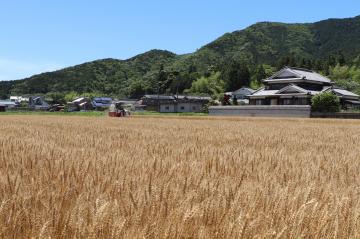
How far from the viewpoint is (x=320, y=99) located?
52781 millimetres

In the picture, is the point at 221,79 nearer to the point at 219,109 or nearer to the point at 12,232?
the point at 219,109

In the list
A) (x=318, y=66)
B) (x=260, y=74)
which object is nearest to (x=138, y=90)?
(x=260, y=74)

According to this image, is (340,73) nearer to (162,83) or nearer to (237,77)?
(237,77)

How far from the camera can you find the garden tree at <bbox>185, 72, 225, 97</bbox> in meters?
126

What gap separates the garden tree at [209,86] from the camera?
126 m

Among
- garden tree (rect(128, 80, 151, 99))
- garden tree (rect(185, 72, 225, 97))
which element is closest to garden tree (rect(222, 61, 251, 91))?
garden tree (rect(185, 72, 225, 97))

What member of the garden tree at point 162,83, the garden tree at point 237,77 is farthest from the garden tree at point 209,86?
the garden tree at point 162,83

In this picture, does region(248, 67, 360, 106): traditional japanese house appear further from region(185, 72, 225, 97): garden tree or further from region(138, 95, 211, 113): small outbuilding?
region(185, 72, 225, 97): garden tree

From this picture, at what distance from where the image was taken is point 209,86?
126m

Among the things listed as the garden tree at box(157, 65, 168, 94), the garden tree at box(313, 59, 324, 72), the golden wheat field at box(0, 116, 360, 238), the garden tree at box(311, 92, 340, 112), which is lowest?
the garden tree at box(311, 92, 340, 112)

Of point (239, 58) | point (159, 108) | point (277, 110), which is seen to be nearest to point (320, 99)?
point (277, 110)

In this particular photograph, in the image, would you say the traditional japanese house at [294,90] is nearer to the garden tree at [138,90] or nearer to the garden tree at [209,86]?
the garden tree at [209,86]

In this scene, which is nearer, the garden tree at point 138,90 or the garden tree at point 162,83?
the garden tree at point 162,83

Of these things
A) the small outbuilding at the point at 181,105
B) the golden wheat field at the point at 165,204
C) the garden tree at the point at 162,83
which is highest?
the garden tree at the point at 162,83
